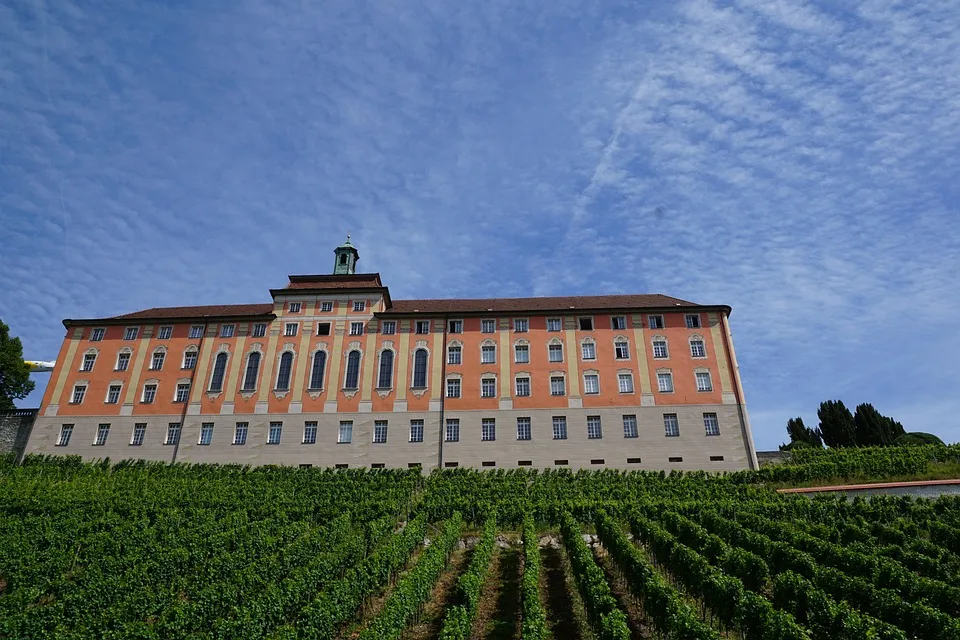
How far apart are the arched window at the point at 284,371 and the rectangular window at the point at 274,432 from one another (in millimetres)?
2671

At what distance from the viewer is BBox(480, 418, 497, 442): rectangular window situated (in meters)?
37.7

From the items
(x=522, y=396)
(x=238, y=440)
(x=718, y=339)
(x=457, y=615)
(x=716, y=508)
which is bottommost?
(x=457, y=615)

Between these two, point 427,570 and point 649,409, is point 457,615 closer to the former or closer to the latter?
point 427,570

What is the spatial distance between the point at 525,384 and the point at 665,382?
1000 cm

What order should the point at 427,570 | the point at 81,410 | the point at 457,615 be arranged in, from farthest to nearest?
the point at 81,410 → the point at 427,570 → the point at 457,615

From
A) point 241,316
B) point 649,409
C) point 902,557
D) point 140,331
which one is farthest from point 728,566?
point 140,331

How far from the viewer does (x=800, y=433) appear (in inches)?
2137

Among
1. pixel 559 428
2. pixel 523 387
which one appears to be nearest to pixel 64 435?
pixel 523 387

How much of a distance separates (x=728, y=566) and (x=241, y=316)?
3799cm

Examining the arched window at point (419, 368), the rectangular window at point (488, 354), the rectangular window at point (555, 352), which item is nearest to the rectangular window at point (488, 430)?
the rectangular window at point (488, 354)

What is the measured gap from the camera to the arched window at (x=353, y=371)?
3966cm

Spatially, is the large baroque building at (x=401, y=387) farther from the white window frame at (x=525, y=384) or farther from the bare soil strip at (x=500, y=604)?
the bare soil strip at (x=500, y=604)

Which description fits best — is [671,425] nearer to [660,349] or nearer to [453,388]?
[660,349]

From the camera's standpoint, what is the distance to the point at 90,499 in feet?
84.7
